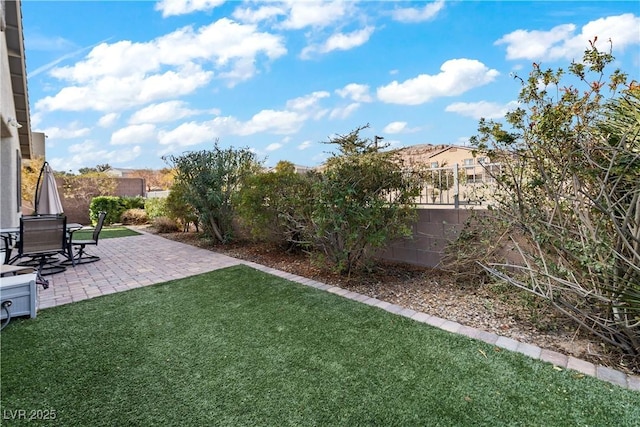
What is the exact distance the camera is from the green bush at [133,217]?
16781 millimetres

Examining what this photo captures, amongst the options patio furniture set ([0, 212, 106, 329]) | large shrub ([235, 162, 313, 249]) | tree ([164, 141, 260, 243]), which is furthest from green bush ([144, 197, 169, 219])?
large shrub ([235, 162, 313, 249])

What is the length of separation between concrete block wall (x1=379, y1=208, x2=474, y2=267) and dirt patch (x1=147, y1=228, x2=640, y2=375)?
20 cm

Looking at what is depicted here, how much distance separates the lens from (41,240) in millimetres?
6152

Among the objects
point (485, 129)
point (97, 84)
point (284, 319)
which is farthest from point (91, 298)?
point (97, 84)

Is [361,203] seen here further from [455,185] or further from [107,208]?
[107,208]

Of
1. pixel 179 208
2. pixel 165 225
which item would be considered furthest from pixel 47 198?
pixel 165 225

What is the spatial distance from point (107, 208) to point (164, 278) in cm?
1291

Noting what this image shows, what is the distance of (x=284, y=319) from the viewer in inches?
156

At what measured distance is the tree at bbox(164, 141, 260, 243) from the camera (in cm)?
937

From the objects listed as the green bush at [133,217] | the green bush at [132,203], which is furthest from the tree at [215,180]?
the green bush at [132,203]

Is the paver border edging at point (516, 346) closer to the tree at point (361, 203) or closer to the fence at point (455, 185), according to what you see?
the tree at point (361, 203)

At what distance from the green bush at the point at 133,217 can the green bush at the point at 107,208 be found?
243 mm

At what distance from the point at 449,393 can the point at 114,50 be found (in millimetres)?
11277

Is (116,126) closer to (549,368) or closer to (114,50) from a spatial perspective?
(114,50)
